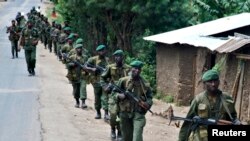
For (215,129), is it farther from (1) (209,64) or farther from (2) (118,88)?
(1) (209,64)

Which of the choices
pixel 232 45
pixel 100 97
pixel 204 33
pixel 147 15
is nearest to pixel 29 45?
pixel 147 15

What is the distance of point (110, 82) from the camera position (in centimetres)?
1039

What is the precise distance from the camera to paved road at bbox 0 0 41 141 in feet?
37.4

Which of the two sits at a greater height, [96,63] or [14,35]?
[14,35]

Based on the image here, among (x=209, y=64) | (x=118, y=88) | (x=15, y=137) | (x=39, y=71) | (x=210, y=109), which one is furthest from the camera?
(x=39, y=71)

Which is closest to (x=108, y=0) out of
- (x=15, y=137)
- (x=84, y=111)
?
(x=84, y=111)

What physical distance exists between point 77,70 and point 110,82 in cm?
422

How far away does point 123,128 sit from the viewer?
9672 millimetres

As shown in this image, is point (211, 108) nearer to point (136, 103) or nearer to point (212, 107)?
point (212, 107)

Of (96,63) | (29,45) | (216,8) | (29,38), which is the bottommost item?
(96,63)

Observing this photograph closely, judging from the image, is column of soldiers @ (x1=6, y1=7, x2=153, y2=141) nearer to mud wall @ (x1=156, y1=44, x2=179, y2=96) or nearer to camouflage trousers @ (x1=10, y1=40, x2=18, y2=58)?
mud wall @ (x1=156, y1=44, x2=179, y2=96)

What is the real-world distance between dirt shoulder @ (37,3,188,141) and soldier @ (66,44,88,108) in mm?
411

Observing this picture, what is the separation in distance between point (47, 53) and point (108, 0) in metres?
9.53

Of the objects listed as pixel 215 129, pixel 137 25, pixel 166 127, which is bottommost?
pixel 166 127
